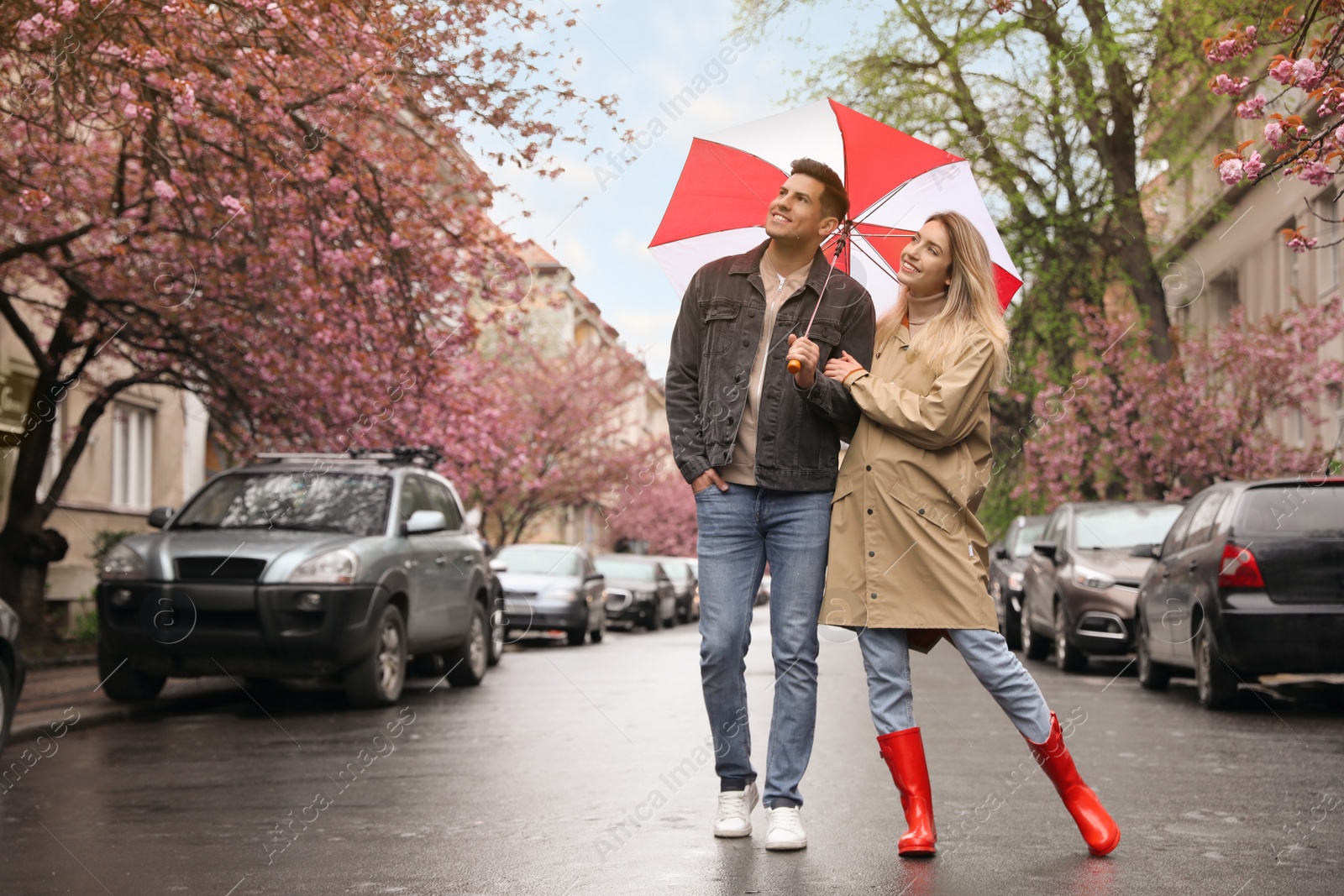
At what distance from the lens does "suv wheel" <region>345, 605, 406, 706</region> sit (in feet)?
36.3

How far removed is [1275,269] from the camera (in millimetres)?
33719

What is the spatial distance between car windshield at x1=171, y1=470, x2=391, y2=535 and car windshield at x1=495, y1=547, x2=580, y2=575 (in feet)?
36.9

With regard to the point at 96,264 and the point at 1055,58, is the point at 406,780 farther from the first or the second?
the point at 1055,58

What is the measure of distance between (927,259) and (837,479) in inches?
30.3

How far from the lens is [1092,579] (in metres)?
14.8

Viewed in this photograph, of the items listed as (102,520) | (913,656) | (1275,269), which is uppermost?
(1275,269)

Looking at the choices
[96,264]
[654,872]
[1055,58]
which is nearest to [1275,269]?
[1055,58]

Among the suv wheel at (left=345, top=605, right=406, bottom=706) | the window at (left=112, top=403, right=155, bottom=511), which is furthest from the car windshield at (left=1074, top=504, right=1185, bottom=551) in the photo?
the window at (left=112, top=403, right=155, bottom=511)

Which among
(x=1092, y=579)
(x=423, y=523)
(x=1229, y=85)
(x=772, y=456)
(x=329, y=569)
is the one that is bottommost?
(x=1092, y=579)

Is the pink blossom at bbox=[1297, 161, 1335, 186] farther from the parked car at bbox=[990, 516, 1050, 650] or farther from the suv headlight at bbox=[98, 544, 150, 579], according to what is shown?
the parked car at bbox=[990, 516, 1050, 650]

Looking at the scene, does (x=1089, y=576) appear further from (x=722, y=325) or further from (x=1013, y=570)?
(x=722, y=325)

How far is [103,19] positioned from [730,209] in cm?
535

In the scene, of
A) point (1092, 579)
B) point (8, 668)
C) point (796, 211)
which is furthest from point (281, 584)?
point (1092, 579)

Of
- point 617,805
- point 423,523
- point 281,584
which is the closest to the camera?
point 617,805
